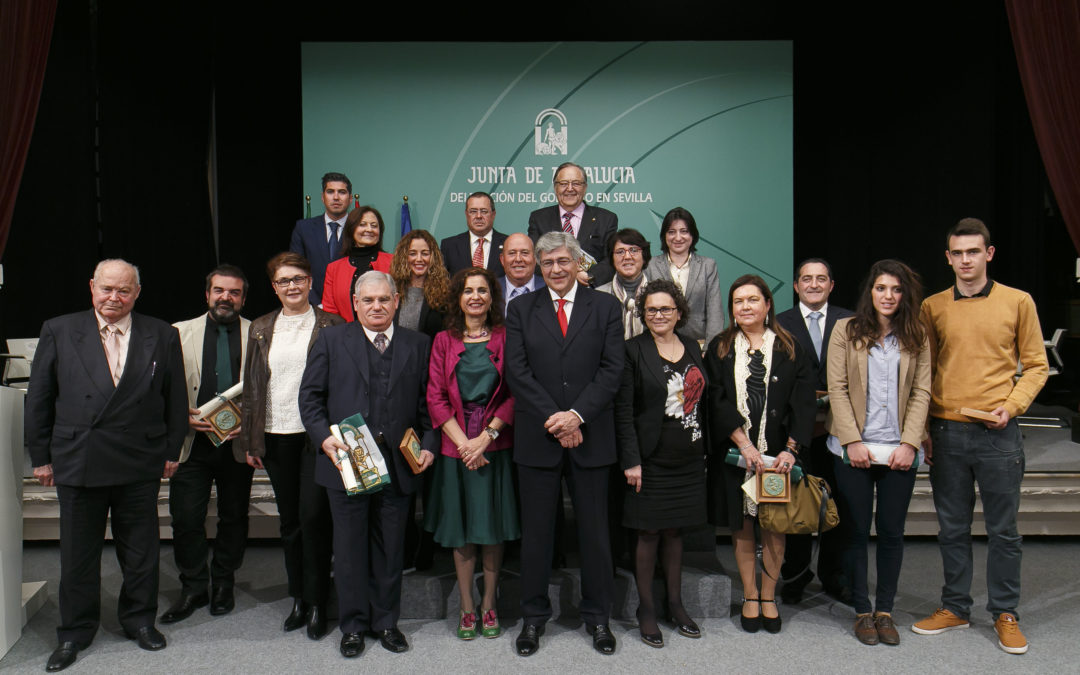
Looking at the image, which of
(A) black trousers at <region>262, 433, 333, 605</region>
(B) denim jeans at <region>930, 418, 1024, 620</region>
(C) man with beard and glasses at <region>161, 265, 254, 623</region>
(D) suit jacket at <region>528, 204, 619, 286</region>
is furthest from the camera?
(D) suit jacket at <region>528, 204, 619, 286</region>

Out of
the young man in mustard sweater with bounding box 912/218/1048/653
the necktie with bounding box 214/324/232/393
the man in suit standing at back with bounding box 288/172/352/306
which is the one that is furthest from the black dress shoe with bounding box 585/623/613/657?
the man in suit standing at back with bounding box 288/172/352/306

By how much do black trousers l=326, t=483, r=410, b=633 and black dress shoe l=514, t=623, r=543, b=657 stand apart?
547 millimetres

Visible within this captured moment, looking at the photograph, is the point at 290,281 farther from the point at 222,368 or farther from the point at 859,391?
the point at 859,391

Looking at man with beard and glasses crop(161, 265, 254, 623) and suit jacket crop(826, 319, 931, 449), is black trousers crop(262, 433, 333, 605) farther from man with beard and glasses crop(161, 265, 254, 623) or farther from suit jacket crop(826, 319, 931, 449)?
suit jacket crop(826, 319, 931, 449)

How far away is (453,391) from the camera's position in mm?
3293

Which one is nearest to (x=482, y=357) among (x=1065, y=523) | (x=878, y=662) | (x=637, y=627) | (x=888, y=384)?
(x=637, y=627)

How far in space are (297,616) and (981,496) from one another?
3.06 meters

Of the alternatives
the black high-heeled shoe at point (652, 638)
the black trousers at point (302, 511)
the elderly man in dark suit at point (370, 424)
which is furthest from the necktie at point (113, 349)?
the black high-heeled shoe at point (652, 638)

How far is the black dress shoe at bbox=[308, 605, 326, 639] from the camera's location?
3441mm

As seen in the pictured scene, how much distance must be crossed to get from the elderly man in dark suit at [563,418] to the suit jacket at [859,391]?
38.0 inches

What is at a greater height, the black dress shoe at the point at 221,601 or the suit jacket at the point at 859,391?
the suit jacket at the point at 859,391

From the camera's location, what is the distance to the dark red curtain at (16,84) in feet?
14.4

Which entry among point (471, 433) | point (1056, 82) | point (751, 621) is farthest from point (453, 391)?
point (1056, 82)

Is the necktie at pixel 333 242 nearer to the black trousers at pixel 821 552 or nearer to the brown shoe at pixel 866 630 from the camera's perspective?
the black trousers at pixel 821 552
